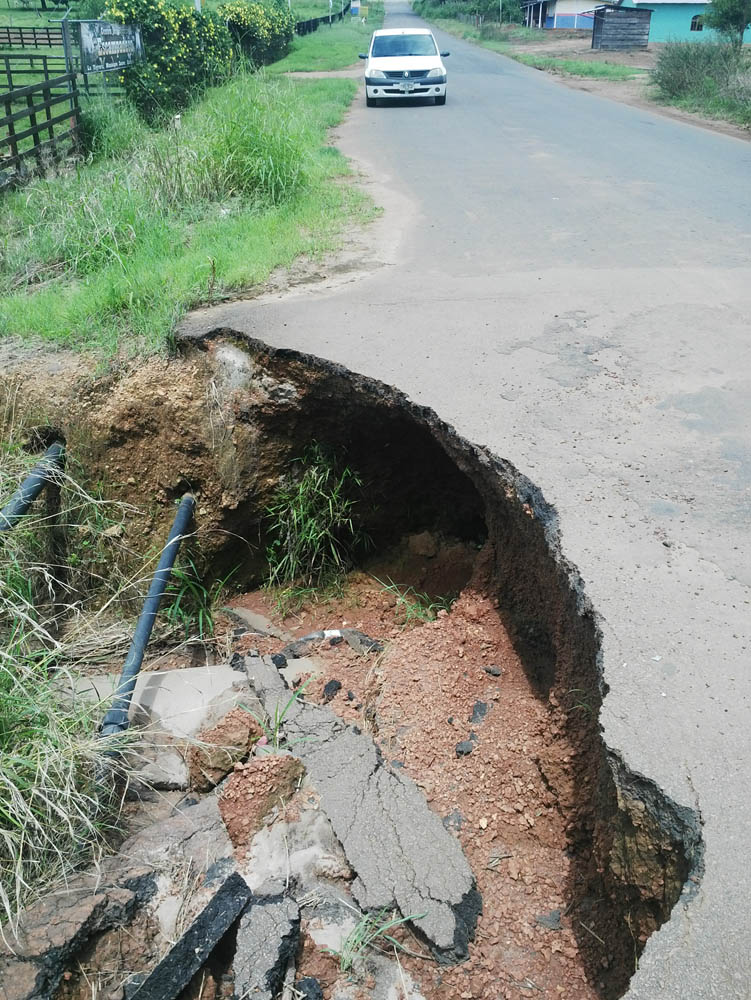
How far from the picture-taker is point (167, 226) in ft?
23.0

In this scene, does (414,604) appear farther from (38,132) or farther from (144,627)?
(38,132)

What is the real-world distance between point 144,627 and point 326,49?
1254 inches

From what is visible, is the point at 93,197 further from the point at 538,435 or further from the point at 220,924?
the point at 220,924

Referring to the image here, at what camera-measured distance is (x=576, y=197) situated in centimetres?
845

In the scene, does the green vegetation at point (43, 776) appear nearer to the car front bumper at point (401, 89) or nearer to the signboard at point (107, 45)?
the signboard at point (107, 45)

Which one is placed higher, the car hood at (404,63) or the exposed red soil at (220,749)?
the car hood at (404,63)

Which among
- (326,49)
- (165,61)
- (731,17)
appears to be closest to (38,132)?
(165,61)

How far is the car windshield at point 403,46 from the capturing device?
688 inches

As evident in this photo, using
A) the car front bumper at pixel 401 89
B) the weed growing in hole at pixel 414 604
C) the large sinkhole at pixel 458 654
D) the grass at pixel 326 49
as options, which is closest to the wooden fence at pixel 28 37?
the grass at pixel 326 49

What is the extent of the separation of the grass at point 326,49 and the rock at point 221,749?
73.0ft

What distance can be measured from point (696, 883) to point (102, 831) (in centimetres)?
205

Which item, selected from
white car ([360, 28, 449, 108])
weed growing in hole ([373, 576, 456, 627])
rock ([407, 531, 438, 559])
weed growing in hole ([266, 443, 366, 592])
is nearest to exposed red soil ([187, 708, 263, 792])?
weed growing in hole ([373, 576, 456, 627])

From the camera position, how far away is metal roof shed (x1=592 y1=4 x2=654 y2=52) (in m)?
31.9

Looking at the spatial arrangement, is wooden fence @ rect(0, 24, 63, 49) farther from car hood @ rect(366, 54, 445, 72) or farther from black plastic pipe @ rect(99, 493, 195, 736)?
black plastic pipe @ rect(99, 493, 195, 736)
